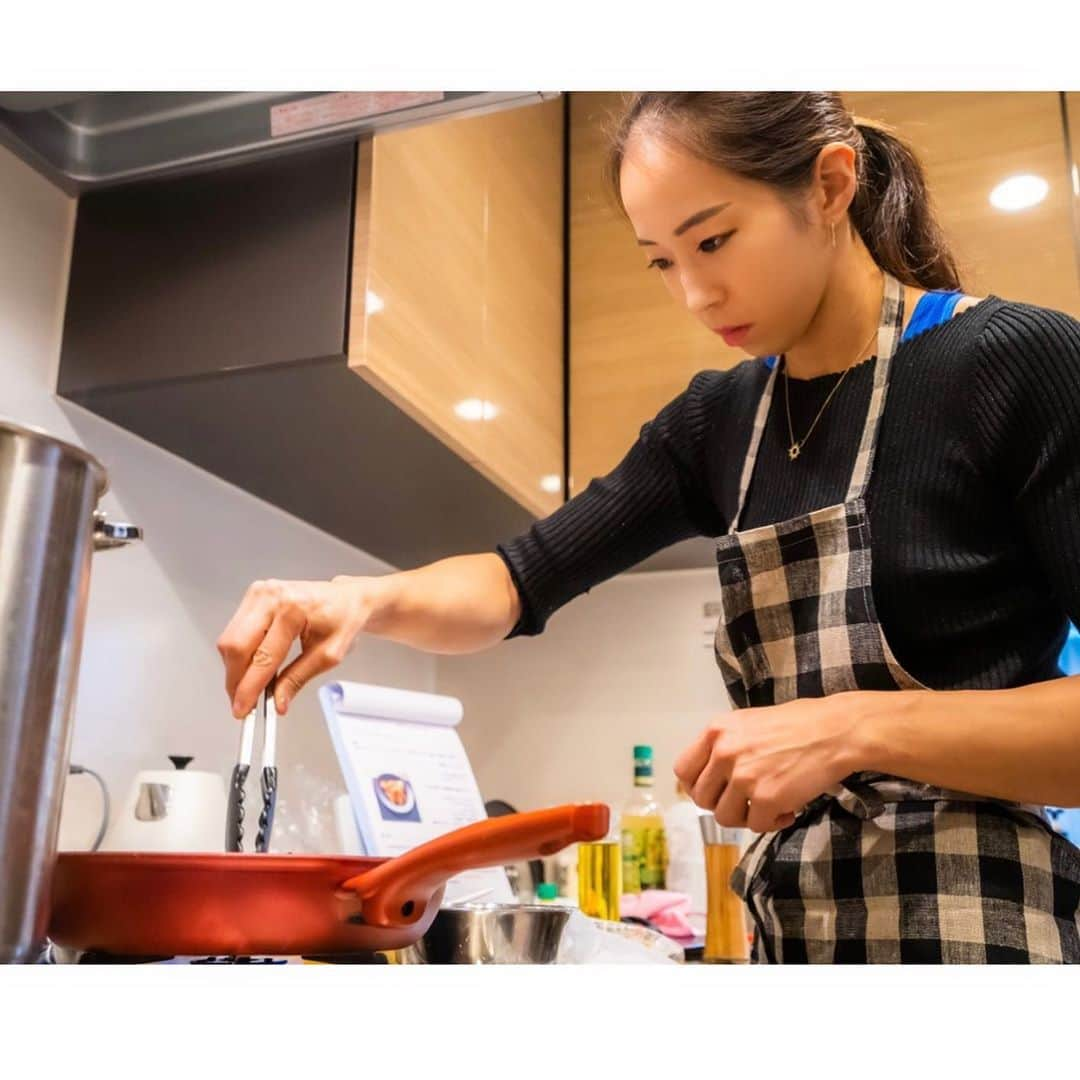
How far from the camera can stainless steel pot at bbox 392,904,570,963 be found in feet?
2.56

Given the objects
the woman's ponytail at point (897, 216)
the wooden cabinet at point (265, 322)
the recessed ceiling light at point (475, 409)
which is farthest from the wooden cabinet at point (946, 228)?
the woman's ponytail at point (897, 216)

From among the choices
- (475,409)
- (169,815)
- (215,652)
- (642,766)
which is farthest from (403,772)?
(642,766)

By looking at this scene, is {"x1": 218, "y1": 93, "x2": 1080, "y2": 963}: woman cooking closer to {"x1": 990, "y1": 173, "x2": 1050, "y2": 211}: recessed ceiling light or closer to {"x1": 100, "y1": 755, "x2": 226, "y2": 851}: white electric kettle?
{"x1": 100, "y1": 755, "x2": 226, "y2": 851}: white electric kettle

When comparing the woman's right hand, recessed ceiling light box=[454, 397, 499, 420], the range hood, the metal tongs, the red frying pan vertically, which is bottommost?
the red frying pan

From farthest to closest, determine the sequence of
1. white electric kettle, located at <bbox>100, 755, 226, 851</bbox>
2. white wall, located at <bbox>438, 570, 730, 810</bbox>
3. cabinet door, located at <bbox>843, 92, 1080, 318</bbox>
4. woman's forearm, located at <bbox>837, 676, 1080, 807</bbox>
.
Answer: white wall, located at <bbox>438, 570, 730, 810</bbox> → cabinet door, located at <bbox>843, 92, 1080, 318</bbox> → white electric kettle, located at <bbox>100, 755, 226, 851</bbox> → woman's forearm, located at <bbox>837, 676, 1080, 807</bbox>

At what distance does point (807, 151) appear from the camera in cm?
81

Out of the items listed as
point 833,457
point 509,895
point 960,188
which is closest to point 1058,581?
point 833,457

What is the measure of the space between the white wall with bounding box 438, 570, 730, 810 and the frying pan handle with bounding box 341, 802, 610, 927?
135cm

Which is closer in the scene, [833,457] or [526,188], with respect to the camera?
[833,457]

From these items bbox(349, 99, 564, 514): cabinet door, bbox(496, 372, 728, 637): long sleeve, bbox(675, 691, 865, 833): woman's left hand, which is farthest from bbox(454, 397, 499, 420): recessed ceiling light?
bbox(675, 691, 865, 833): woman's left hand
